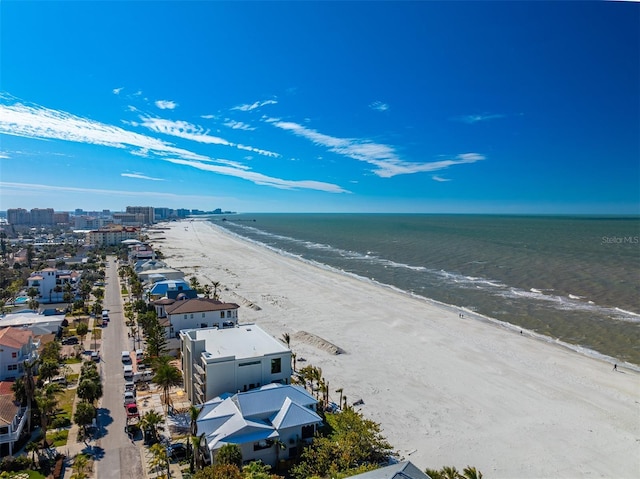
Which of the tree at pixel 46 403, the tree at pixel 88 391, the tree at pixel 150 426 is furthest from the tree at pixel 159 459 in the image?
the tree at pixel 88 391

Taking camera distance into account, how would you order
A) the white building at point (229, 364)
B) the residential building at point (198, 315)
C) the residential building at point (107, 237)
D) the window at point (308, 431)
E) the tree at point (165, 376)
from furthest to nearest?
the residential building at point (107, 237)
the residential building at point (198, 315)
the tree at point (165, 376)
the white building at point (229, 364)
the window at point (308, 431)

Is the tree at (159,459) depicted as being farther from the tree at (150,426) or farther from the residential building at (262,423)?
the residential building at (262,423)

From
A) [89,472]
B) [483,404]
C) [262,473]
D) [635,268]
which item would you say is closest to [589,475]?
[483,404]

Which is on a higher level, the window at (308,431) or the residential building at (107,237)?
the residential building at (107,237)

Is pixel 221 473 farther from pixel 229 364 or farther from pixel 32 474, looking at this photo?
pixel 32 474

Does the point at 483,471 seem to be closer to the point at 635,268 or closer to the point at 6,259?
the point at 635,268

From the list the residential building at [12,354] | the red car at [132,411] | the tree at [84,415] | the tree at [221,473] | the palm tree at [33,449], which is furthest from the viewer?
the residential building at [12,354]
